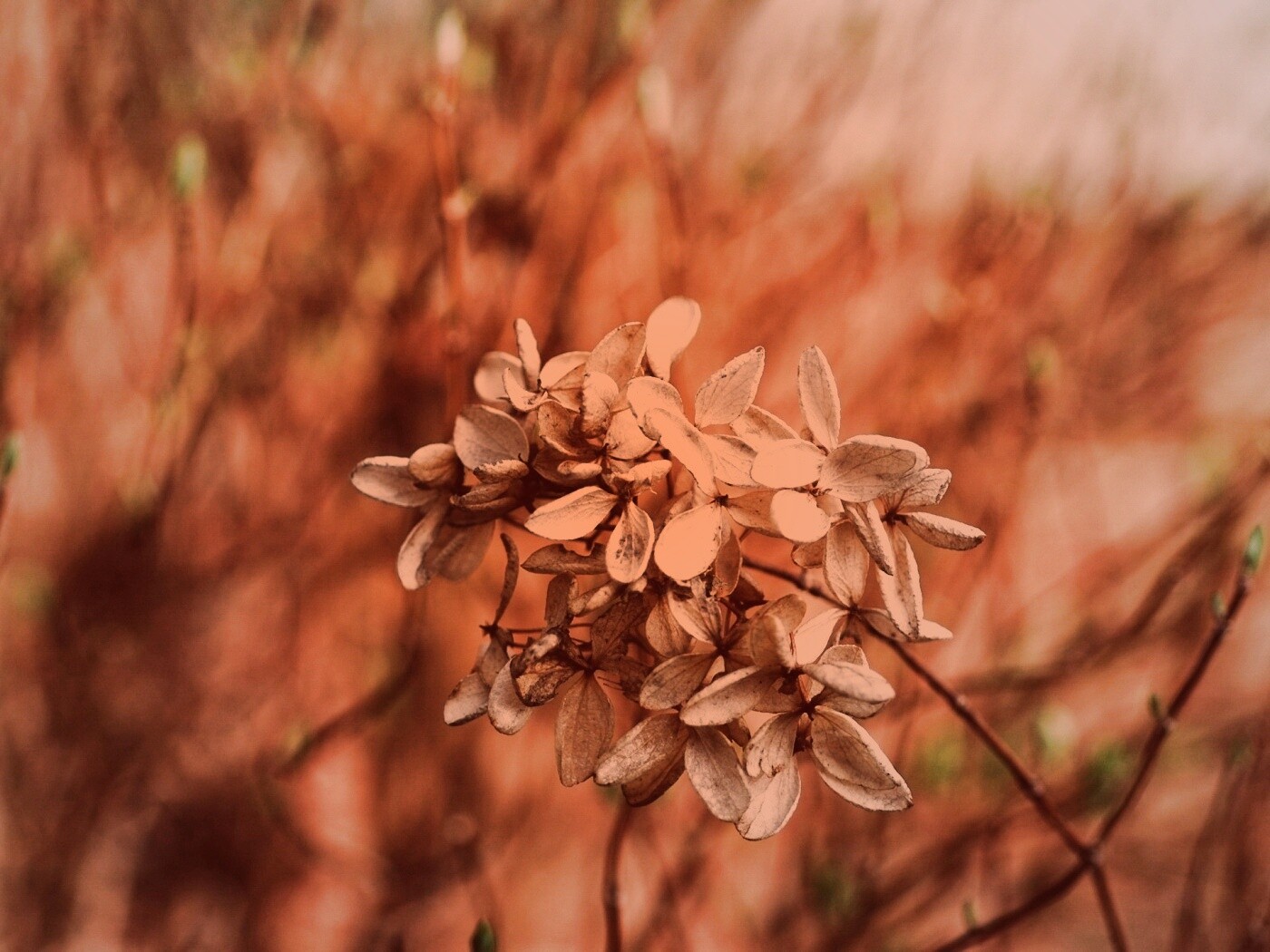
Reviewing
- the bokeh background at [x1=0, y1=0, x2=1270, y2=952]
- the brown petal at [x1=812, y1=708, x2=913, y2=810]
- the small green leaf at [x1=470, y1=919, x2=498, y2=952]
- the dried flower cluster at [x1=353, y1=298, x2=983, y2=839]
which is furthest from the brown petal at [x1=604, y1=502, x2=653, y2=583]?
the bokeh background at [x1=0, y1=0, x2=1270, y2=952]

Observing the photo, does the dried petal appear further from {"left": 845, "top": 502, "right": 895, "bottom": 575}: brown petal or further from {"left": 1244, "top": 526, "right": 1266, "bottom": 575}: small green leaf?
{"left": 1244, "top": 526, "right": 1266, "bottom": 575}: small green leaf

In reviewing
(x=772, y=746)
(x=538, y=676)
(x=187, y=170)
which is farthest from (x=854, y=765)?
(x=187, y=170)

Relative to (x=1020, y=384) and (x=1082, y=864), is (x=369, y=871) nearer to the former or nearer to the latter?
(x=1082, y=864)

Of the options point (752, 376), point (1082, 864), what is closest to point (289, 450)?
point (752, 376)

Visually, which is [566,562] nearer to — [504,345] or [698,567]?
[698,567]

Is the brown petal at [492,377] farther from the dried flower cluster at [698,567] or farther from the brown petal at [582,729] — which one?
the brown petal at [582,729]

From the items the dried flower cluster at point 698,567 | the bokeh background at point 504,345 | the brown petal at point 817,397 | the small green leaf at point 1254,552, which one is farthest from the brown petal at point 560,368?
the bokeh background at point 504,345

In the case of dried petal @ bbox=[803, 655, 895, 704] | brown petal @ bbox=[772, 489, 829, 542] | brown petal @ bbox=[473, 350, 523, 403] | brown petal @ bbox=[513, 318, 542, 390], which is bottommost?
dried petal @ bbox=[803, 655, 895, 704]
